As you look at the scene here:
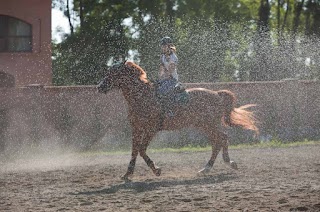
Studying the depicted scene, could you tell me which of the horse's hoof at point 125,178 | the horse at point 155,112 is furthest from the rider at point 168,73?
the horse's hoof at point 125,178

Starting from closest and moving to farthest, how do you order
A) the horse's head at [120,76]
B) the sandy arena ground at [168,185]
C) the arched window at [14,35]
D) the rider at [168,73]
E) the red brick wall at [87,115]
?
the sandy arena ground at [168,185] → the horse's head at [120,76] → the rider at [168,73] → the red brick wall at [87,115] → the arched window at [14,35]

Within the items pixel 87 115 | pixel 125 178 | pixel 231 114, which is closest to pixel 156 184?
pixel 125 178

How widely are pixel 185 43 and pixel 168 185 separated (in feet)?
75.1

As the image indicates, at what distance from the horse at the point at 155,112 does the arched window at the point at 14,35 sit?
19.6 meters

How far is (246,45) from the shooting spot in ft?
121

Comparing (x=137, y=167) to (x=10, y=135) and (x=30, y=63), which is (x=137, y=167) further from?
(x=30, y=63)

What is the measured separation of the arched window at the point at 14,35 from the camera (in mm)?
33000

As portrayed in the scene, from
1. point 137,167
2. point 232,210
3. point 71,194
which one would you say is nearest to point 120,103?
point 137,167

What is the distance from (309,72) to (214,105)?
2247cm

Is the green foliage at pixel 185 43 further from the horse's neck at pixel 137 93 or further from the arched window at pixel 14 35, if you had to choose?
the horse's neck at pixel 137 93

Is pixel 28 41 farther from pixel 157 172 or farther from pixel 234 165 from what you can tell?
pixel 157 172

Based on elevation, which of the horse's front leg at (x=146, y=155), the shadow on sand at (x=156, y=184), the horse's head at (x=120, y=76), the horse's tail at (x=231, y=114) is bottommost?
the shadow on sand at (x=156, y=184)

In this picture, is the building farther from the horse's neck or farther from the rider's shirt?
the horse's neck

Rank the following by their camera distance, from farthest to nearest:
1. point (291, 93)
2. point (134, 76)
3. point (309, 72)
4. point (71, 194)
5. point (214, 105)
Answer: point (309, 72) < point (291, 93) < point (214, 105) < point (134, 76) < point (71, 194)
